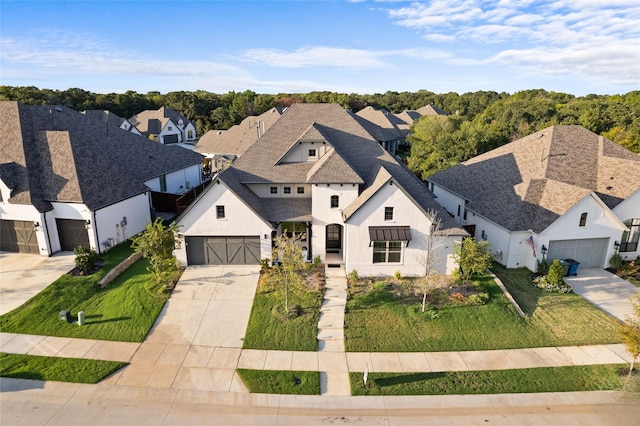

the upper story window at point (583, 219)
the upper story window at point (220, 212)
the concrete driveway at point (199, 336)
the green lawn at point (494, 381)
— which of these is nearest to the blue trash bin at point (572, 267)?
the upper story window at point (583, 219)

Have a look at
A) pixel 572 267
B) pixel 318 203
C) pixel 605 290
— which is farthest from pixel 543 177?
pixel 318 203

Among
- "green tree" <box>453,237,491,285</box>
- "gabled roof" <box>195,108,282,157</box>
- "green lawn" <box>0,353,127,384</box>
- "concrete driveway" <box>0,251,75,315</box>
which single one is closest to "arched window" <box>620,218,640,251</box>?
"green tree" <box>453,237,491,285</box>

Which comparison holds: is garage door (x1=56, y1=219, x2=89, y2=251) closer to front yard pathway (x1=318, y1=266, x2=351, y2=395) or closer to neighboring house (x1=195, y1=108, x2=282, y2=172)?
front yard pathway (x1=318, y1=266, x2=351, y2=395)

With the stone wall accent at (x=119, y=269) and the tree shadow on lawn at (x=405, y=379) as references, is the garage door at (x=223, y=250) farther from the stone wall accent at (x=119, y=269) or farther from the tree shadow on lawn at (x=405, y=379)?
the tree shadow on lawn at (x=405, y=379)

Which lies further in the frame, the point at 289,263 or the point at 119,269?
the point at 119,269

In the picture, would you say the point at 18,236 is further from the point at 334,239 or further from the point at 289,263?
the point at 334,239

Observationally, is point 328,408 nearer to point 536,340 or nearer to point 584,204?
point 536,340
